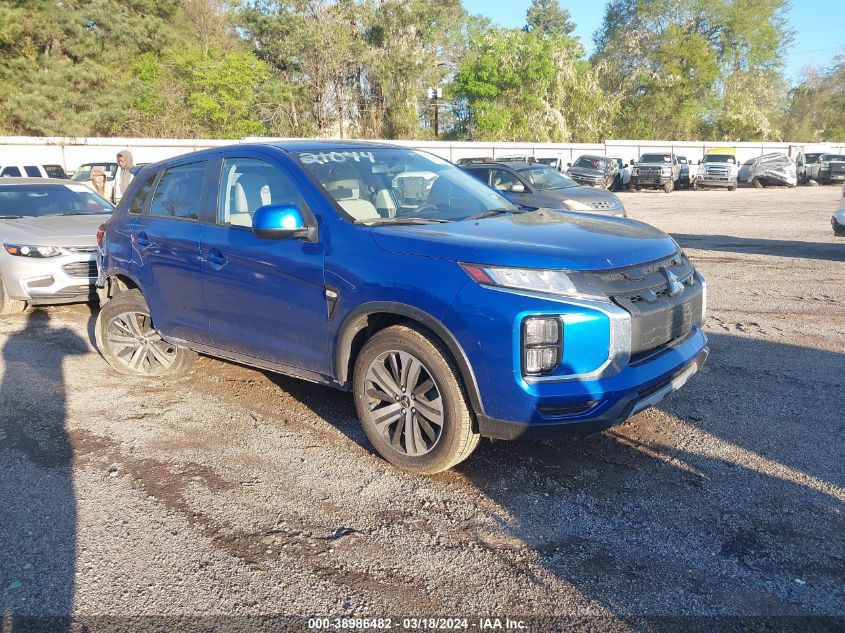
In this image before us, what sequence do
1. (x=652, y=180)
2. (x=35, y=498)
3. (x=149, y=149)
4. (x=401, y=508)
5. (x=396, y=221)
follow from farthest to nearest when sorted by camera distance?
(x=652, y=180) < (x=149, y=149) < (x=396, y=221) < (x=35, y=498) < (x=401, y=508)

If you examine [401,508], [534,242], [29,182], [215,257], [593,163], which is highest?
[593,163]

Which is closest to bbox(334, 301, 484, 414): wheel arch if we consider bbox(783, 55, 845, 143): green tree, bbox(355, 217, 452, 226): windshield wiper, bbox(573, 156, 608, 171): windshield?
bbox(355, 217, 452, 226): windshield wiper

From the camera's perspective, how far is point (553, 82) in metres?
53.2

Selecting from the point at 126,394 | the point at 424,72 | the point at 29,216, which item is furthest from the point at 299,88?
the point at 126,394

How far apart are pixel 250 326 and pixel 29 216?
19.8 feet

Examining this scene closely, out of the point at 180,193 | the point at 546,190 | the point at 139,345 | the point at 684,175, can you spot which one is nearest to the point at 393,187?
the point at 180,193

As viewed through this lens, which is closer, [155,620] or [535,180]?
[155,620]

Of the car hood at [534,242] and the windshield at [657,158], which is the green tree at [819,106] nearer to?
the windshield at [657,158]

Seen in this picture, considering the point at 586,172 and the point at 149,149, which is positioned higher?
the point at 149,149

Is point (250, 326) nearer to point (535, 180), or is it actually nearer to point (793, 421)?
point (793, 421)

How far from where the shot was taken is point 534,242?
3.64 m

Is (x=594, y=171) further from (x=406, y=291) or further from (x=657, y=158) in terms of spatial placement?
(x=406, y=291)

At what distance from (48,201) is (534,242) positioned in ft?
26.6

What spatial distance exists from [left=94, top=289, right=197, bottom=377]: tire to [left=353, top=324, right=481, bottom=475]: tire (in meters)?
2.27
